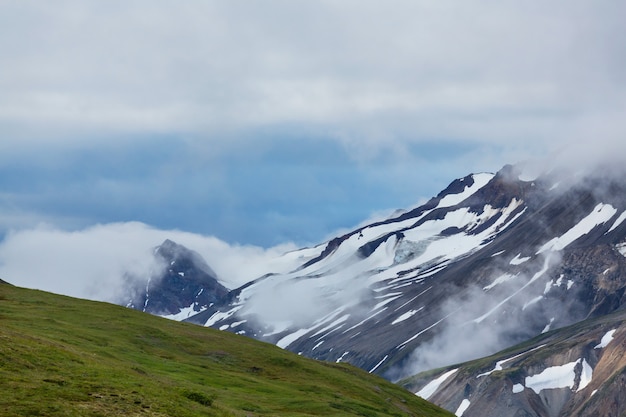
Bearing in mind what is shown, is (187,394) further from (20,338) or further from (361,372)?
(361,372)

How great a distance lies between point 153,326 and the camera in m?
114

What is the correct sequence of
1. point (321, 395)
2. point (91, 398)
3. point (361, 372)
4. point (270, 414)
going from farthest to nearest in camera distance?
1. point (361, 372)
2. point (321, 395)
3. point (270, 414)
4. point (91, 398)

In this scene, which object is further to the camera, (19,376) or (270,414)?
(270,414)

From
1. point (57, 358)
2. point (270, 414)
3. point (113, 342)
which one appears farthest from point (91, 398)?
point (113, 342)

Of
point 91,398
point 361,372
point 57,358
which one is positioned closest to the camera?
point 91,398

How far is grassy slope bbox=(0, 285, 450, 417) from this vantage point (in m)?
58.8

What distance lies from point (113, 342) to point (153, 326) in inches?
678

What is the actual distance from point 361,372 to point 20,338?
6511cm

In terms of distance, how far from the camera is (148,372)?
80938mm

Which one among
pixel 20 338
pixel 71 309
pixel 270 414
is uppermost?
pixel 71 309

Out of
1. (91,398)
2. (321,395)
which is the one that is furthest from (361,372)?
(91,398)

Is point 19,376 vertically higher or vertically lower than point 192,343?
lower

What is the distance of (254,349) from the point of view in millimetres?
116812

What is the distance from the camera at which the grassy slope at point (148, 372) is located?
5878cm
